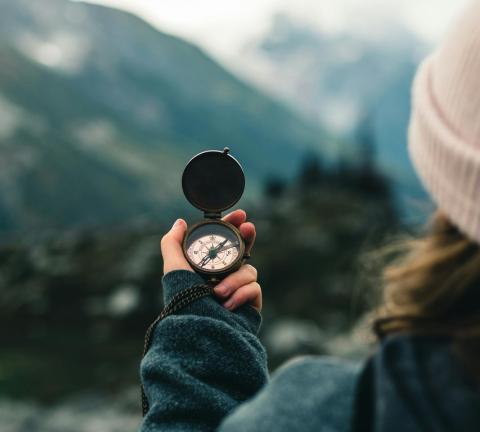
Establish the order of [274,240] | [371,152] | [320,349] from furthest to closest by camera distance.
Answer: [371,152] < [274,240] < [320,349]

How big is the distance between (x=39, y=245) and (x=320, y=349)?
1841 inches

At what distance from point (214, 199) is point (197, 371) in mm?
883

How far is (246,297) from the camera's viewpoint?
7.44 ft

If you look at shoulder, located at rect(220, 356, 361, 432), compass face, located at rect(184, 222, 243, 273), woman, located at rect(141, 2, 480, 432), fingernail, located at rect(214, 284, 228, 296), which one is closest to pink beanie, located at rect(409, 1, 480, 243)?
woman, located at rect(141, 2, 480, 432)

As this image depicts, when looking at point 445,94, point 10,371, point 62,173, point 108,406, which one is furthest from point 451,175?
point 62,173

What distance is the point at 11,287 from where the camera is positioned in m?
75.4

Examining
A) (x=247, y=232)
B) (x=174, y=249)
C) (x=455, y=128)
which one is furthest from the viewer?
(x=247, y=232)

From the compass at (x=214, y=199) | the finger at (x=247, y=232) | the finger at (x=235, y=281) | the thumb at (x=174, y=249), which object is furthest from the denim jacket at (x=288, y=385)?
the finger at (x=247, y=232)

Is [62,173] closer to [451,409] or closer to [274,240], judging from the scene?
[274,240]

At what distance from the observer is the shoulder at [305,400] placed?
1.38 metres

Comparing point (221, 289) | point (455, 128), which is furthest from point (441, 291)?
point (221, 289)

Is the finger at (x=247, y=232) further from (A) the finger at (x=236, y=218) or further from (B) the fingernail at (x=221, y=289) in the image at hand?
(B) the fingernail at (x=221, y=289)

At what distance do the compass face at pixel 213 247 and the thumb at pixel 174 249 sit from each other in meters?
0.03

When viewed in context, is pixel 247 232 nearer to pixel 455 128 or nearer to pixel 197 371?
pixel 197 371
